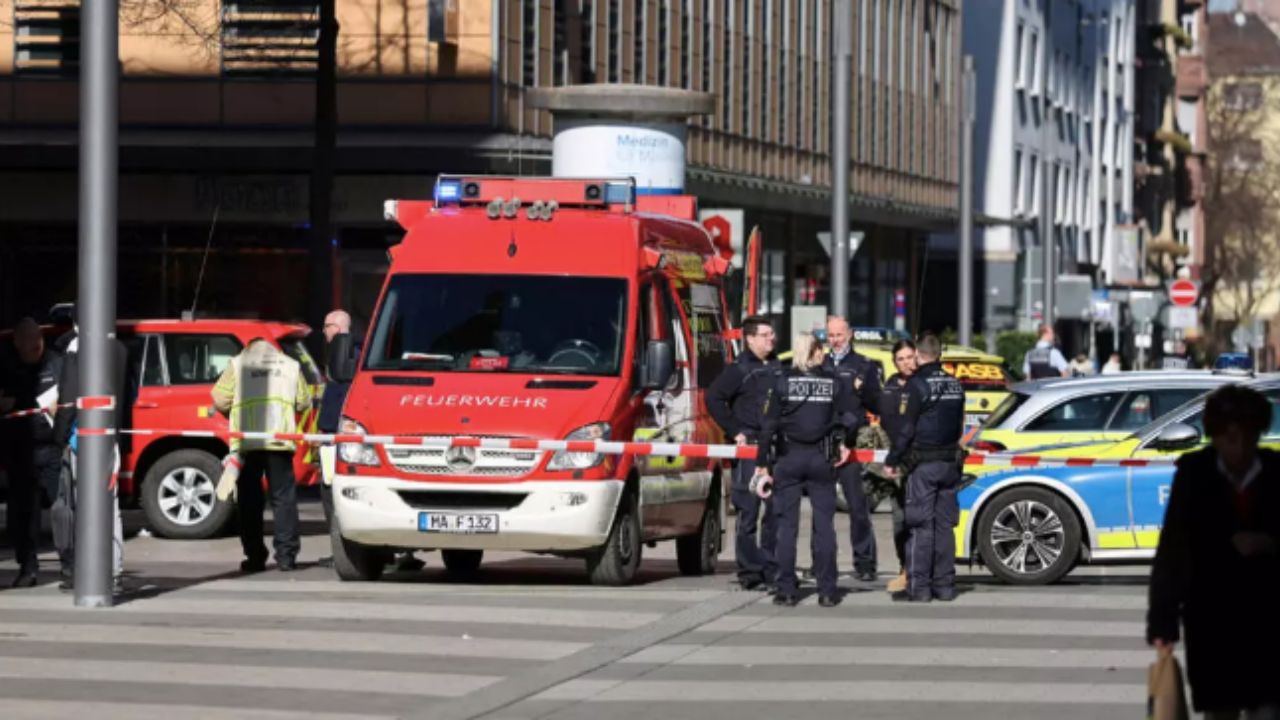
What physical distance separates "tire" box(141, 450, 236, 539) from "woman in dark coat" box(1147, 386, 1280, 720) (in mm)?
15910

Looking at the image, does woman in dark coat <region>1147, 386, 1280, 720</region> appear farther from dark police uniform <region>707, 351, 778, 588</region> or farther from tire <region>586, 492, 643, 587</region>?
tire <region>586, 492, 643, 587</region>

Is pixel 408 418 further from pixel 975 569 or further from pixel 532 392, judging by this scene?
pixel 975 569

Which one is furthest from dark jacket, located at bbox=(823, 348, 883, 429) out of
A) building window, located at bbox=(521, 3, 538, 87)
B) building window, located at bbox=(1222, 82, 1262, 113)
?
building window, located at bbox=(1222, 82, 1262, 113)

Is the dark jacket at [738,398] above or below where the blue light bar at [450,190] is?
below

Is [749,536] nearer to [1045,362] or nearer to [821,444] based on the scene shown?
[821,444]

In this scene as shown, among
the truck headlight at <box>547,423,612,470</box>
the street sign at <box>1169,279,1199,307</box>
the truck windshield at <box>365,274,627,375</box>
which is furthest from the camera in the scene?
the street sign at <box>1169,279,1199,307</box>

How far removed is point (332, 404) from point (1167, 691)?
459 inches

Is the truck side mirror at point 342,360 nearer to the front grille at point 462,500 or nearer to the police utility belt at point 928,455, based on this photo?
the front grille at point 462,500

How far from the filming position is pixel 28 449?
18016 millimetres

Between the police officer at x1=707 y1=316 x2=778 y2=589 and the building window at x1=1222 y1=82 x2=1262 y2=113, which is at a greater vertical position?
the building window at x1=1222 y1=82 x2=1262 y2=113

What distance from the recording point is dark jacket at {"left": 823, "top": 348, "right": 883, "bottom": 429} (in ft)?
56.5

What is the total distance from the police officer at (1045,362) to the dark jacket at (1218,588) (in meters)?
29.6

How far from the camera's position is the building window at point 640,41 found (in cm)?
4756

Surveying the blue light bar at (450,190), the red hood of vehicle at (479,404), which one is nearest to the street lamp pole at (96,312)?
the red hood of vehicle at (479,404)
